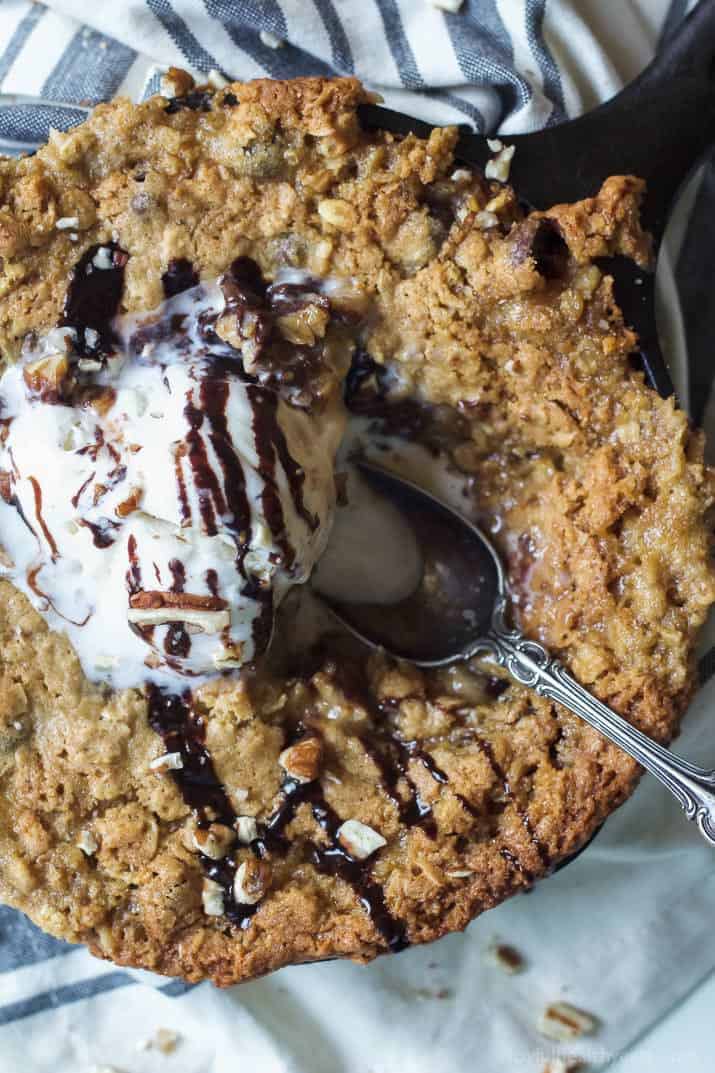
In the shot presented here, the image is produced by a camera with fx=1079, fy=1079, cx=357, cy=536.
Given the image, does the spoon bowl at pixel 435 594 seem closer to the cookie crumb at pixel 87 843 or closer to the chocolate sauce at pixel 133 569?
the chocolate sauce at pixel 133 569

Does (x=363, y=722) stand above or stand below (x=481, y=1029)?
above

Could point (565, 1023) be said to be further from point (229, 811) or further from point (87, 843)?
point (87, 843)

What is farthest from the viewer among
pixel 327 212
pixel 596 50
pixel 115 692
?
pixel 596 50

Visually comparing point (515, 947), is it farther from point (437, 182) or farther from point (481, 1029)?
point (437, 182)

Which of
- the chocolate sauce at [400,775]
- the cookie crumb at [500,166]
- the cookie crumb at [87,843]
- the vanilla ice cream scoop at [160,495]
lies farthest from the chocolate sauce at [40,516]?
the cookie crumb at [500,166]

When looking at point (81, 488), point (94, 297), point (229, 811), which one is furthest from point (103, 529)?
point (229, 811)

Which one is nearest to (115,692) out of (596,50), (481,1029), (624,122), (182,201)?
(182,201)

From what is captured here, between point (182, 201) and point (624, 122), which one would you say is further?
point (624, 122)
